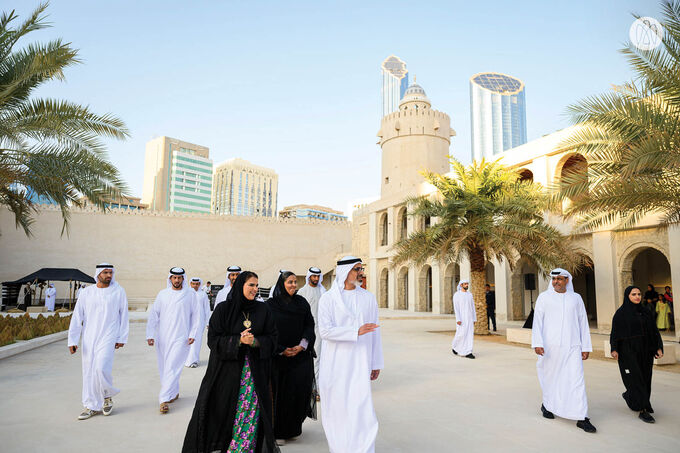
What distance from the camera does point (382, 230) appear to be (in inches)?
1147

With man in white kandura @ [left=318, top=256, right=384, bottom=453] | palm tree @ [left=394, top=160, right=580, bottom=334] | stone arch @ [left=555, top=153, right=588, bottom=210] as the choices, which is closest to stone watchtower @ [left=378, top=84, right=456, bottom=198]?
stone arch @ [left=555, top=153, right=588, bottom=210]

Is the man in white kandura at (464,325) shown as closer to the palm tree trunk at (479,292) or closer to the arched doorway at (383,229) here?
the palm tree trunk at (479,292)

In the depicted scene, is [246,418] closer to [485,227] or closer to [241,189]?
[485,227]

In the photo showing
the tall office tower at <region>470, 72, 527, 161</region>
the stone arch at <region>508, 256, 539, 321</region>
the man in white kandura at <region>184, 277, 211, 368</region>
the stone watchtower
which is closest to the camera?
the man in white kandura at <region>184, 277, 211, 368</region>

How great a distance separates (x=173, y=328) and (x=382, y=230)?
23.9 m

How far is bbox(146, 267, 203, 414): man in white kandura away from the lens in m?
Result: 5.46

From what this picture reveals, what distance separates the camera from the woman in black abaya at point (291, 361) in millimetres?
4211

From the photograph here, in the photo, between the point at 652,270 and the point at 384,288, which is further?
the point at 384,288

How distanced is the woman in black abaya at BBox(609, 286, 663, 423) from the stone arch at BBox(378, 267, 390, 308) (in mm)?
23317

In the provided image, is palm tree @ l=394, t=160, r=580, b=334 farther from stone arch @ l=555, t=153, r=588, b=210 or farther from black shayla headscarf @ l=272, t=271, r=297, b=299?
black shayla headscarf @ l=272, t=271, r=297, b=299

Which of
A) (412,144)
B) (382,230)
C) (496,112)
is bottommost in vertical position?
(382,230)

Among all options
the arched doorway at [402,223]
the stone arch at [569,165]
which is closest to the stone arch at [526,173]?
the stone arch at [569,165]

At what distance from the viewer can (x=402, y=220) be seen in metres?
27.1

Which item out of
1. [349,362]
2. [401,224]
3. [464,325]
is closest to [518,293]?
[401,224]
